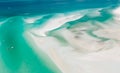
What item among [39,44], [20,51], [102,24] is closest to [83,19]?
[102,24]

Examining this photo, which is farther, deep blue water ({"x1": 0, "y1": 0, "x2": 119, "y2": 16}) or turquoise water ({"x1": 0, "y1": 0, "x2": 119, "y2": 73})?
deep blue water ({"x1": 0, "y1": 0, "x2": 119, "y2": 16})

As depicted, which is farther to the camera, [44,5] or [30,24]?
[44,5]

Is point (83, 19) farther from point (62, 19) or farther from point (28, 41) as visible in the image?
point (28, 41)

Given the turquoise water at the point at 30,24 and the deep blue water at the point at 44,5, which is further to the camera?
the deep blue water at the point at 44,5

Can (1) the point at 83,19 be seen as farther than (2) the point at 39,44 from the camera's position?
Yes
